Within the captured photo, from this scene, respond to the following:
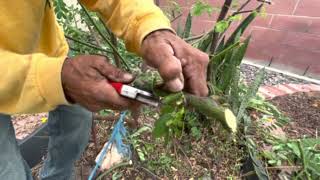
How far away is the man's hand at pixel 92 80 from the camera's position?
2.14 feet

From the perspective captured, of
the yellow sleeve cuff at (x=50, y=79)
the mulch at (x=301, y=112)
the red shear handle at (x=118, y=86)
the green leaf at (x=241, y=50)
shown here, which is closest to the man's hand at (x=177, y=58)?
the red shear handle at (x=118, y=86)

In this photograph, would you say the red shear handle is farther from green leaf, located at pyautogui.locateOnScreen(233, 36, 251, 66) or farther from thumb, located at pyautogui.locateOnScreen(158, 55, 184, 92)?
green leaf, located at pyautogui.locateOnScreen(233, 36, 251, 66)

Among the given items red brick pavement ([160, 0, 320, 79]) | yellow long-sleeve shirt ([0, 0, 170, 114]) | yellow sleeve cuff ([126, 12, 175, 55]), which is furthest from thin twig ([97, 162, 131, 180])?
red brick pavement ([160, 0, 320, 79])

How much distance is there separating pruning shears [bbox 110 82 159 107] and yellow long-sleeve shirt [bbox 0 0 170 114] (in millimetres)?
110

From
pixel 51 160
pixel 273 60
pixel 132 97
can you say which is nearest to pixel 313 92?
pixel 273 60

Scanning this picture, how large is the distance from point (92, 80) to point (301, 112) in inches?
63.1

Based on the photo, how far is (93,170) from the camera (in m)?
1.58

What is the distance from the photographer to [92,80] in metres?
0.65

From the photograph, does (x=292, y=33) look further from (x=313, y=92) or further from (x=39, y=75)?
(x=39, y=75)

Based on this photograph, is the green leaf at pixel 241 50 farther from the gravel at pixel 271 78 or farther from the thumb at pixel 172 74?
the gravel at pixel 271 78

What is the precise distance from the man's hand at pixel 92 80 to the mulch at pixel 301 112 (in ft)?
4.35

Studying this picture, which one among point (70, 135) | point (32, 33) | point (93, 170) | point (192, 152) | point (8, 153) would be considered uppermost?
point (32, 33)

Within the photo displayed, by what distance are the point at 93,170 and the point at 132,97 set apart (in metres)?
1.01

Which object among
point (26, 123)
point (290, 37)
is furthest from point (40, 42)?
point (290, 37)
